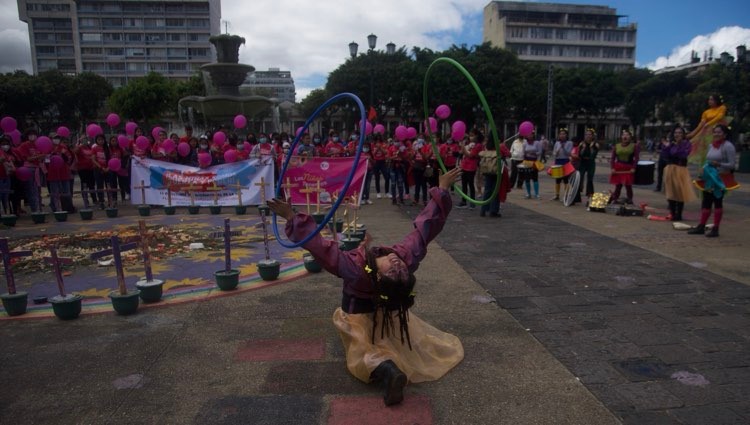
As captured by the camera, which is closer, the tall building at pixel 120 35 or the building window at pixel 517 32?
the building window at pixel 517 32

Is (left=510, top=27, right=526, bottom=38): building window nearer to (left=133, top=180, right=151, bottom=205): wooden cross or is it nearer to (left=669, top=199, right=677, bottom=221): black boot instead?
(left=669, top=199, right=677, bottom=221): black boot

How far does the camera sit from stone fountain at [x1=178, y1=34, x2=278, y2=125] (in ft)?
54.1

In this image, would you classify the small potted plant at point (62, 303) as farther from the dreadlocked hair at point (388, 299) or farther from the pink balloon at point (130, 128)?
the pink balloon at point (130, 128)

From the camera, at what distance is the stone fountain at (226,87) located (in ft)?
54.1

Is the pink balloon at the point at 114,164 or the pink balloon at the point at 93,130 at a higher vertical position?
the pink balloon at the point at 93,130

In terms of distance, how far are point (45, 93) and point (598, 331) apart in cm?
5582

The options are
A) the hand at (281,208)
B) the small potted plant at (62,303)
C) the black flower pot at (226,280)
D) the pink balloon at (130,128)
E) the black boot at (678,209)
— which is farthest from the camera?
the pink balloon at (130,128)

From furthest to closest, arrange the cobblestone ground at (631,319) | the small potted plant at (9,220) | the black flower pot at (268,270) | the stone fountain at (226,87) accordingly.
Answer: the stone fountain at (226,87), the small potted plant at (9,220), the black flower pot at (268,270), the cobblestone ground at (631,319)

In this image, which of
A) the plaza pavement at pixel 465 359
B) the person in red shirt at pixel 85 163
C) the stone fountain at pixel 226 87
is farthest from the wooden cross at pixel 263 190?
A: the plaza pavement at pixel 465 359

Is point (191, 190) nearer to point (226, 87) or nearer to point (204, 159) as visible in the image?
point (204, 159)

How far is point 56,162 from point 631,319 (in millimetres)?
12367

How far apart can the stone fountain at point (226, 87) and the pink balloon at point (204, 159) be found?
4443mm

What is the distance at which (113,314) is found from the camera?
4.97 meters

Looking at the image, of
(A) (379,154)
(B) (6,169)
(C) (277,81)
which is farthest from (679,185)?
(C) (277,81)
